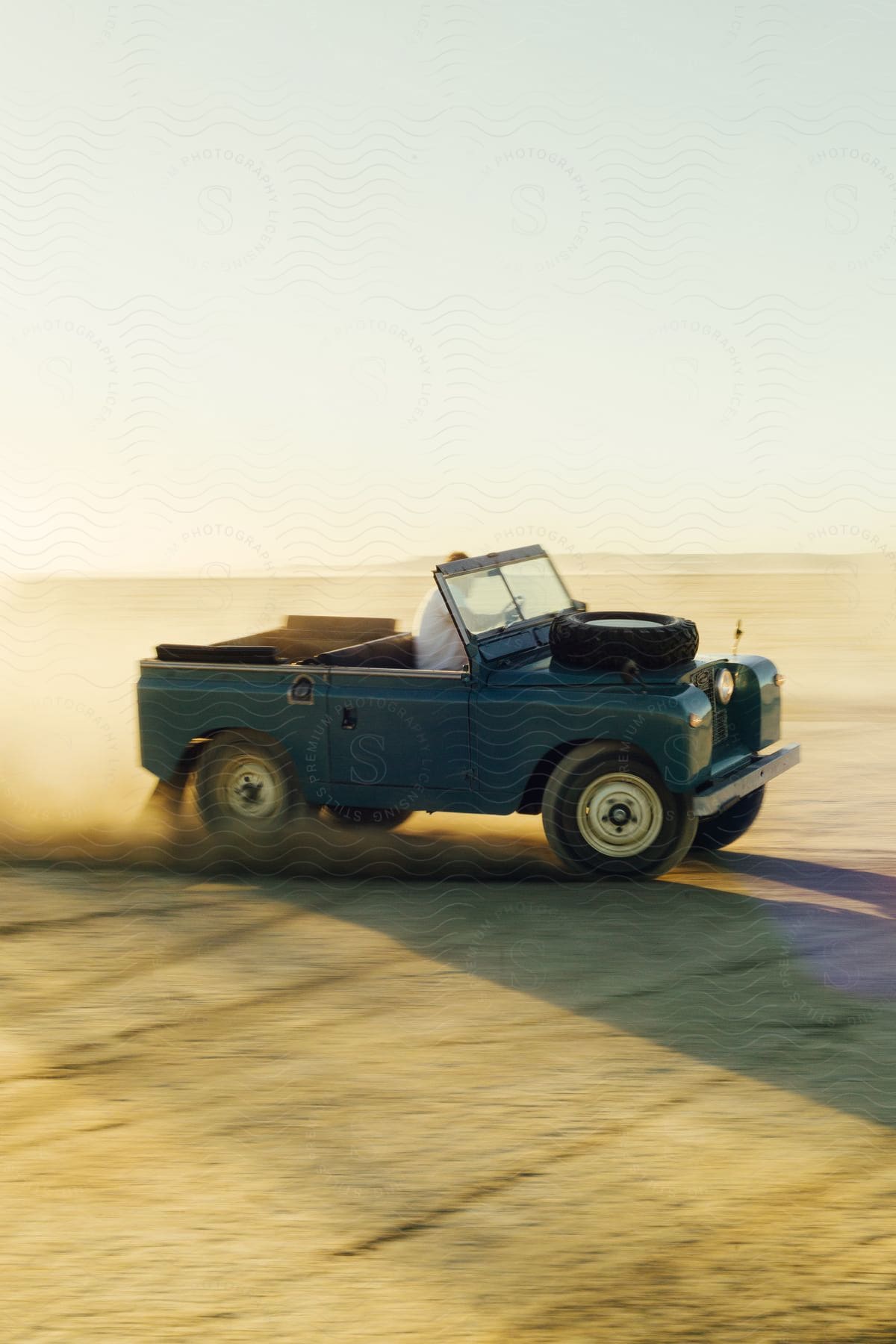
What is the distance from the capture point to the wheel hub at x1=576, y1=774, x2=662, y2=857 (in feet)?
25.8

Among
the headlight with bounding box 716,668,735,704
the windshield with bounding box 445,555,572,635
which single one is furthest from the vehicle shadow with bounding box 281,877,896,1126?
the windshield with bounding box 445,555,572,635

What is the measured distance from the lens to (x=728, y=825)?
8938 millimetres

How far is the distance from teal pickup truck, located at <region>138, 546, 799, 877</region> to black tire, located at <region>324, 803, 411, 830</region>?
756mm

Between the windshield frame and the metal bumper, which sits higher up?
the windshield frame

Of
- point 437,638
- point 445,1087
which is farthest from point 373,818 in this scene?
point 445,1087

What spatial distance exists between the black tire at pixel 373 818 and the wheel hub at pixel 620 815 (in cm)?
181

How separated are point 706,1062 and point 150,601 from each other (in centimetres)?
3829

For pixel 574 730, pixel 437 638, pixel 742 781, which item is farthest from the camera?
pixel 437 638

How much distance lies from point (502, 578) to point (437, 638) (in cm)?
74

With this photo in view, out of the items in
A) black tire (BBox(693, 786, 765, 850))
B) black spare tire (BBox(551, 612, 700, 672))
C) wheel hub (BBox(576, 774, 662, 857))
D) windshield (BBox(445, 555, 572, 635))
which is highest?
windshield (BBox(445, 555, 572, 635))

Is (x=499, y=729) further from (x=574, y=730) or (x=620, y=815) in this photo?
(x=620, y=815)

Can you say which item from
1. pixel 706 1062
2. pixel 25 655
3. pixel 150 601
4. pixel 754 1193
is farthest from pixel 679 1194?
pixel 150 601

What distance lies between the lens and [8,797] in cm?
1079

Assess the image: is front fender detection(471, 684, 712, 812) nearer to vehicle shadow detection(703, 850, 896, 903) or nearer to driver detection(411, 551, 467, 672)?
Answer: driver detection(411, 551, 467, 672)
